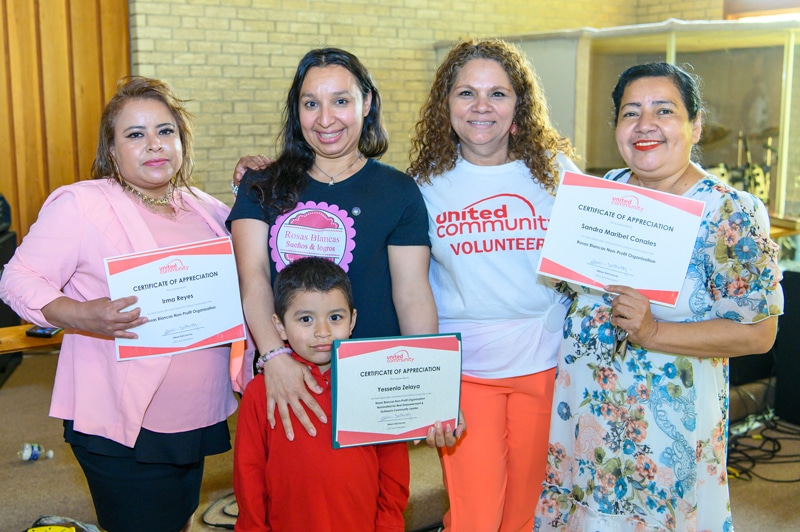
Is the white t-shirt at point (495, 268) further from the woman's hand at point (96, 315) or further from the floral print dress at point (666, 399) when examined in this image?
the woman's hand at point (96, 315)

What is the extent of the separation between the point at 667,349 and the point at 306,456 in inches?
39.6

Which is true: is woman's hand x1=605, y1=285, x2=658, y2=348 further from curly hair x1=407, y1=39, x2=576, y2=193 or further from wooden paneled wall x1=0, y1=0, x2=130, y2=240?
wooden paneled wall x1=0, y1=0, x2=130, y2=240

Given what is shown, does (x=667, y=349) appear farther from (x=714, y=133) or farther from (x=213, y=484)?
(x=714, y=133)

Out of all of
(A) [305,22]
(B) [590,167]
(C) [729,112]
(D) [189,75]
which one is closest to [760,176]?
(C) [729,112]

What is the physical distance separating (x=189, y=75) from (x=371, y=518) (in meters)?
5.93

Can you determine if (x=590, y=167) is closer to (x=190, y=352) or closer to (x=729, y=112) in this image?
(x=729, y=112)

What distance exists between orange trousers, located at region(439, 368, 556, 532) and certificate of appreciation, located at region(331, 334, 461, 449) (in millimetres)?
312

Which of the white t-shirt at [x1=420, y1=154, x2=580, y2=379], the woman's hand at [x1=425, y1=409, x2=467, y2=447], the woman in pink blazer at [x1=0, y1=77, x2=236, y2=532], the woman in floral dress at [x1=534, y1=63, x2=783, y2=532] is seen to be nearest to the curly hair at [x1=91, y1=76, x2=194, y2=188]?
the woman in pink blazer at [x1=0, y1=77, x2=236, y2=532]

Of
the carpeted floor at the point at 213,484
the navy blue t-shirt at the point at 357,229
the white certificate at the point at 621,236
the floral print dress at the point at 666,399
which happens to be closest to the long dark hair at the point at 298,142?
the navy blue t-shirt at the point at 357,229

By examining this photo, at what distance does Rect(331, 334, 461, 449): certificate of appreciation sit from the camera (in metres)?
1.97

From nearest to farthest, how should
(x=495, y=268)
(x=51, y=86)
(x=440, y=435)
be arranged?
(x=440, y=435)
(x=495, y=268)
(x=51, y=86)

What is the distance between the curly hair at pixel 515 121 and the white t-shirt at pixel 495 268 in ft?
0.25

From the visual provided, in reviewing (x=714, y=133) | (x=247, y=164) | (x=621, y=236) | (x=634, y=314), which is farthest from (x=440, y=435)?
(x=714, y=133)

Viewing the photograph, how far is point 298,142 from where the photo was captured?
7.53ft
